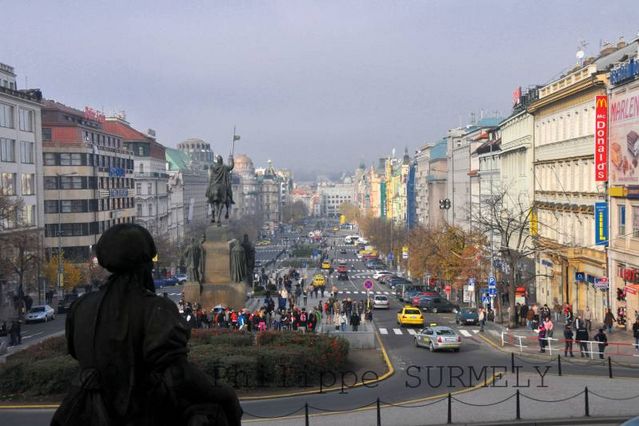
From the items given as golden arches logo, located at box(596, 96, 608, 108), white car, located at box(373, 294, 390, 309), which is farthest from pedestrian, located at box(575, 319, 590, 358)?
white car, located at box(373, 294, 390, 309)

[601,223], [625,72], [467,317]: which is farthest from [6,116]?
[625,72]

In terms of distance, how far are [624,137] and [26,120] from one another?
47175mm

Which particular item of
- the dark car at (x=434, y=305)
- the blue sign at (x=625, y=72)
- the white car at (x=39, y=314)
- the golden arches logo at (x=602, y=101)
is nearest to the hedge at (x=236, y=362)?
the blue sign at (x=625, y=72)

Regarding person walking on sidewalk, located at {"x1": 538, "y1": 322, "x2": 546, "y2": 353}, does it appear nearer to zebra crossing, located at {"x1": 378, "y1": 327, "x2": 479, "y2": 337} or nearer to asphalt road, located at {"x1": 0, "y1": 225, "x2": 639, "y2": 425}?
asphalt road, located at {"x1": 0, "y1": 225, "x2": 639, "y2": 425}

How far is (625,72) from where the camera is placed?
41.6m

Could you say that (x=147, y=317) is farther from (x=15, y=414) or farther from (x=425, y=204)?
(x=425, y=204)

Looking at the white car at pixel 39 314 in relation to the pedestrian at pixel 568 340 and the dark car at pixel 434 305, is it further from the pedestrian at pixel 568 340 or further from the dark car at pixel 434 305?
the pedestrian at pixel 568 340

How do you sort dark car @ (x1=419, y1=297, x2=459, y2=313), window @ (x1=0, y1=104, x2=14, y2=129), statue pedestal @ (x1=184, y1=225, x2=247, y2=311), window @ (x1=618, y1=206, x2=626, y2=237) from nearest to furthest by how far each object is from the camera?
statue pedestal @ (x1=184, y1=225, x2=247, y2=311) → window @ (x1=618, y1=206, x2=626, y2=237) → dark car @ (x1=419, y1=297, x2=459, y2=313) → window @ (x1=0, y1=104, x2=14, y2=129)

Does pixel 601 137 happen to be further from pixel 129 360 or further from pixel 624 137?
pixel 129 360

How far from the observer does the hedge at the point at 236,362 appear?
23359mm

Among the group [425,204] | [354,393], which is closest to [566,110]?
[354,393]

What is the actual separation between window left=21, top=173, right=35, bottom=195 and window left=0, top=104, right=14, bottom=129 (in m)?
4.34

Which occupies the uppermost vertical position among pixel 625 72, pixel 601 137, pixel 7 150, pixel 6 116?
pixel 6 116

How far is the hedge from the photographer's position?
76.6 ft
